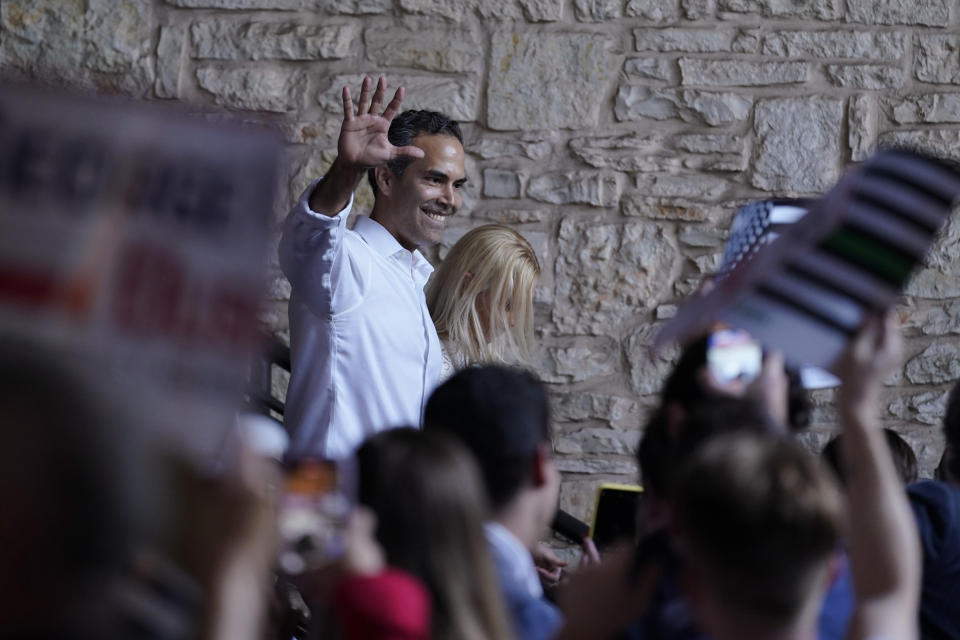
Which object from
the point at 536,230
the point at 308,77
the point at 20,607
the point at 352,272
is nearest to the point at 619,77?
the point at 536,230

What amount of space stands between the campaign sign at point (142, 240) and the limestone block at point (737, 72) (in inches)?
134

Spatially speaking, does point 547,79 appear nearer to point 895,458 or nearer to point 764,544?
point 895,458

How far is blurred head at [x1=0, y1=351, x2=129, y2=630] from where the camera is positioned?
755mm

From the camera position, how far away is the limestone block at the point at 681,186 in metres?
4.28

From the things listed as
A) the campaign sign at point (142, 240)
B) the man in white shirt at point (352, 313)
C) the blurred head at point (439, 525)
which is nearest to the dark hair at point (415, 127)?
the man in white shirt at point (352, 313)

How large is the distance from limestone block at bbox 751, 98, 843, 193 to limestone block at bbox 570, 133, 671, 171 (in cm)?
38

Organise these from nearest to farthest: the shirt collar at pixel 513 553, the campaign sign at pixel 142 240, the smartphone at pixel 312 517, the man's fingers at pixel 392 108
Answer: the campaign sign at pixel 142 240, the smartphone at pixel 312 517, the shirt collar at pixel 513 553, the man's fingers at pixel 392 108

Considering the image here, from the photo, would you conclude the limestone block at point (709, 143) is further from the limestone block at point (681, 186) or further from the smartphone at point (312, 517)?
the smartphone at point (312, 517)

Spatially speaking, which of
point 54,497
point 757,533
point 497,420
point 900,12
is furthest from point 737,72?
point 54,497

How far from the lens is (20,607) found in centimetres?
78

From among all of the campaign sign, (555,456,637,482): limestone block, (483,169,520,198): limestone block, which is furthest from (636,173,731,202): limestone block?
the campaign sign

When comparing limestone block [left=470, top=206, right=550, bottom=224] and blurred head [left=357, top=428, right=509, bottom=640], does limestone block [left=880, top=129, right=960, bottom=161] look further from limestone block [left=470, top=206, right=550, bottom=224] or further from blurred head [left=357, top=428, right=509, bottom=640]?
blurred head [left=357, top=428, right=509, bottom=640]

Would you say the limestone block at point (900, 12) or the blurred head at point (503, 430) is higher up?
the limestone block at point (900, 12)

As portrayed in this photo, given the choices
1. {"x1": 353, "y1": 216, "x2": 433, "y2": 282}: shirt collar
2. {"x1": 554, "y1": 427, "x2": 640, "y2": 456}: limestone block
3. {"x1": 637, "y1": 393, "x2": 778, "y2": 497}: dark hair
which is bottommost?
{"x1": 554, "y1": 427, "x2": 640, "y2": 456}: limestone block
